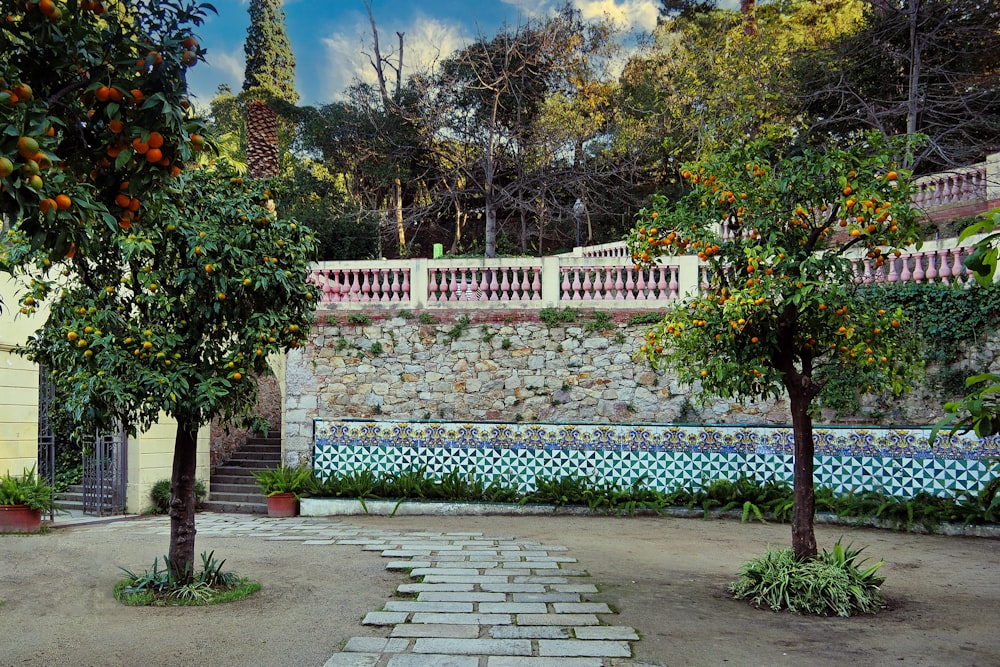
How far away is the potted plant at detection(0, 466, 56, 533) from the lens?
30.2 ft

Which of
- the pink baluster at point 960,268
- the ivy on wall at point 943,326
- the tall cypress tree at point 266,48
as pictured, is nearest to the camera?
the ivy on wall at point 943,326

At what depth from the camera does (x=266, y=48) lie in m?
21.6

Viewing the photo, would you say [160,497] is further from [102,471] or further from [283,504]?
[283,504]

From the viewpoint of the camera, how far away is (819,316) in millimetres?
5824

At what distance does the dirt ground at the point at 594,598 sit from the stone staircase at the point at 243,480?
274cm

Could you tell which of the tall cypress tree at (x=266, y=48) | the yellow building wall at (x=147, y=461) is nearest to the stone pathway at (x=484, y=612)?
the yellow building wall at (x=147, y=461)

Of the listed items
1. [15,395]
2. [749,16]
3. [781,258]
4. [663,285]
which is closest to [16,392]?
[15,395]

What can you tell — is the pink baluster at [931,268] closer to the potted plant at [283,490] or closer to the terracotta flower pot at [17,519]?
the potted plant at [283,490]

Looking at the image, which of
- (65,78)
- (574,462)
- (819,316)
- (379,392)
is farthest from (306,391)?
(65,78)

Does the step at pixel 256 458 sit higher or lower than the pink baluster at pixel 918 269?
lower

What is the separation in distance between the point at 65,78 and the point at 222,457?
478 inches

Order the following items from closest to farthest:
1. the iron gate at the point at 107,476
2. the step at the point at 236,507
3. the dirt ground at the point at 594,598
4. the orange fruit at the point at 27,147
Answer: the orange fruit at the point at 27,147 < the dirt ground at the point at 594,598 < the iron gate at the point at 107,476 < the step at the point at 236,507

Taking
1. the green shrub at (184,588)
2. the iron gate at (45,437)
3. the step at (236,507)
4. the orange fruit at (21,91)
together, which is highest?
the orange fruit at (21,91)

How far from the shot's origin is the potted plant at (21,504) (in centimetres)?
922
